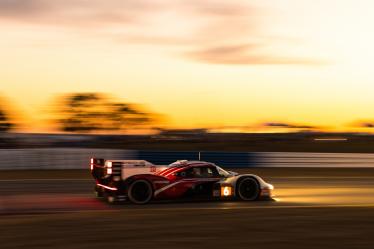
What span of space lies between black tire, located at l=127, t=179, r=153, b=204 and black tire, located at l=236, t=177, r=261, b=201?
6.62ft

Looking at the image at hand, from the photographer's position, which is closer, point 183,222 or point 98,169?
point 183,222

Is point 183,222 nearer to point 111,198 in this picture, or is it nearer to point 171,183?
point 171,183

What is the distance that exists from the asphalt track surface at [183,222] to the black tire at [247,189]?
279 millimetres

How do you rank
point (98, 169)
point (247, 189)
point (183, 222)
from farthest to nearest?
point (98, 169)
point (247, 189)
point (183, 222)

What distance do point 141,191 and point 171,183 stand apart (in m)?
0.68

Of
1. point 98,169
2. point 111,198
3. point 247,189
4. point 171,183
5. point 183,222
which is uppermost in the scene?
point 98,169

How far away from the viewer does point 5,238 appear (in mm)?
8211

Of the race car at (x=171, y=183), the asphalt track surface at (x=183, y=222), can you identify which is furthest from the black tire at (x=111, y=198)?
the asphalt track surface at (x=183, y=222)

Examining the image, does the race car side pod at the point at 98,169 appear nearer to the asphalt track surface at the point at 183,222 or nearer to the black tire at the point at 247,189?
the asphalt track surface at the point at 183,222

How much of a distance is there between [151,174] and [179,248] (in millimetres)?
6117

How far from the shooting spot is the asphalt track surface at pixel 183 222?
784 centimetres

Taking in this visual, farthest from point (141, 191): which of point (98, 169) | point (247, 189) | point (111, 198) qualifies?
point (247, 189)

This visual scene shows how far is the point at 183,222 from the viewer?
32.3 feet

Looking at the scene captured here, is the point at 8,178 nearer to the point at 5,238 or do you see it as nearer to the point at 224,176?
the point at 224,176
